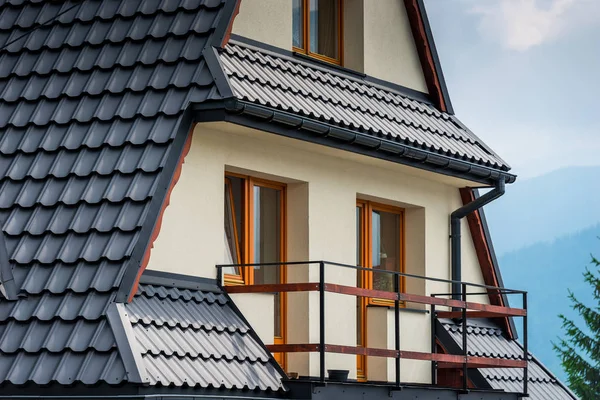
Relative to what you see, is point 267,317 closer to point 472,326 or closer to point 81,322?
point 81,322

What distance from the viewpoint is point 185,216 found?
43.9ft

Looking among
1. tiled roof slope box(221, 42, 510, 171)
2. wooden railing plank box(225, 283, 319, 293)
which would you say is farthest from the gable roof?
wooden railing plank box(225, 283, 319, 293)

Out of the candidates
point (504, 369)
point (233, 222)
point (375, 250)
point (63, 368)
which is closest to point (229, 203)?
point (233, 222)

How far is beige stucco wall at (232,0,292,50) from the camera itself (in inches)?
570

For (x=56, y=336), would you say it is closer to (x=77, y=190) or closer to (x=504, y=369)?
(x=77, y=190)

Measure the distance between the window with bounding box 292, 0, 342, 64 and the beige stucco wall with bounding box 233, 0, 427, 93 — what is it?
11 cm

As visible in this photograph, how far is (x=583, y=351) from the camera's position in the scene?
1991 inches

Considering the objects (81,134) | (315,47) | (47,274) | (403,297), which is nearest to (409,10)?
(315,47)

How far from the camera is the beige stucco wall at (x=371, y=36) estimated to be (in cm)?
1494

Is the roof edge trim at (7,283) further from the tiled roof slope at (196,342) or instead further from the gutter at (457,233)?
the gutter at (457,233)

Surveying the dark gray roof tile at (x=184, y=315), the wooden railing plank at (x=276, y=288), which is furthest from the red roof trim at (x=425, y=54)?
the dark gray roof tile at (x=184, y=315)

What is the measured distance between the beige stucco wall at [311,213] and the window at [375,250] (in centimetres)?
14

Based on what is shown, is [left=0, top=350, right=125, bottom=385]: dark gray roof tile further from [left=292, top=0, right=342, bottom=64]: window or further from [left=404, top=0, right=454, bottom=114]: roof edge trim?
[left=404, top=0, right=454, bottom=114]: roof edge trim

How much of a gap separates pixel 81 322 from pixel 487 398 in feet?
18.9
